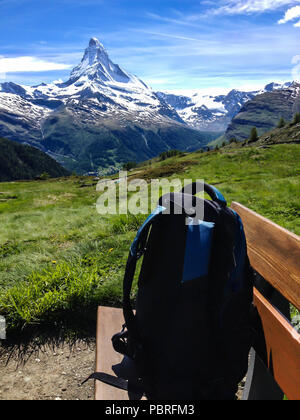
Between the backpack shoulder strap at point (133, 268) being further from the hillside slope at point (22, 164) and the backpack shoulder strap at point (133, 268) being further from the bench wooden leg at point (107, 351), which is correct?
the hillside slope at point (22, 164)

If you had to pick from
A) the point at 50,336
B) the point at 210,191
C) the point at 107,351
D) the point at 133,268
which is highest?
the point at 210,191

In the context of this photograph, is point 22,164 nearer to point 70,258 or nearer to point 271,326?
point 70,258

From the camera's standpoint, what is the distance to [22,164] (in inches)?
7126

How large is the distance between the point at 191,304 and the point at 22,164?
19872cm

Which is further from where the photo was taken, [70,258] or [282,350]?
[70,258]

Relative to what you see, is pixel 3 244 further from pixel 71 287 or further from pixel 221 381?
pixel 221 381

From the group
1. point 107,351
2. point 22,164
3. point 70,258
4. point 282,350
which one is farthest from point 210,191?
point 22,164

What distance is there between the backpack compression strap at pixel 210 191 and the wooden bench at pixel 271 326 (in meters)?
0.58

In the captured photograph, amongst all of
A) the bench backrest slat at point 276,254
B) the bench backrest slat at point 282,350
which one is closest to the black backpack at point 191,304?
the bench backrest slat at point 282,350

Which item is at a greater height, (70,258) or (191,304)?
(191,304)

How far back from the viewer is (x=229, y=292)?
211cm

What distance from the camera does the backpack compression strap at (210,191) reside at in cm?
229
